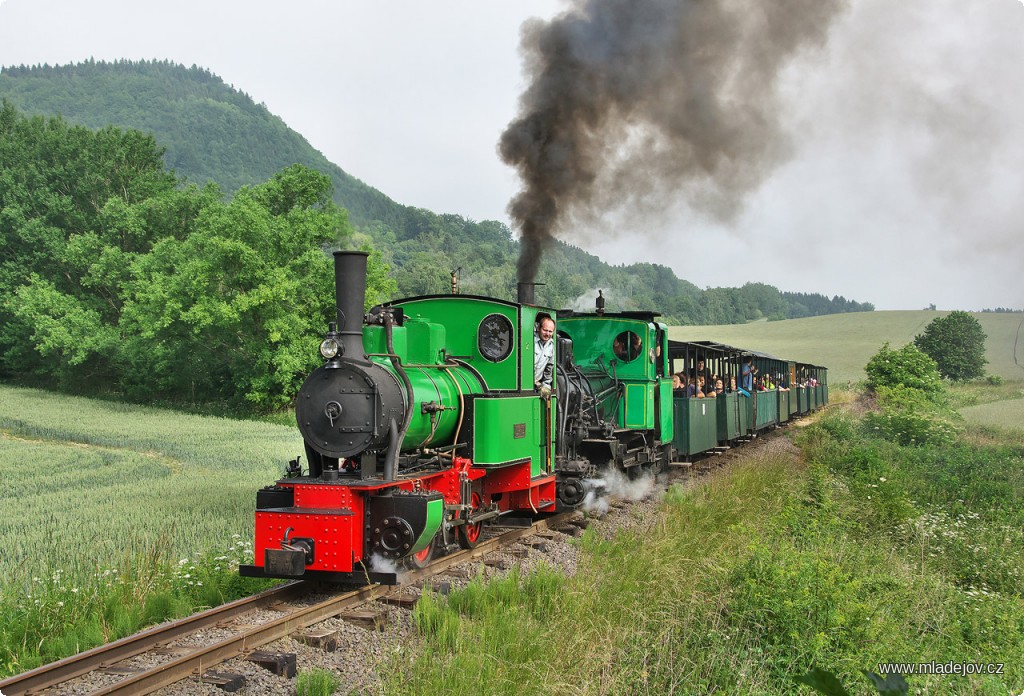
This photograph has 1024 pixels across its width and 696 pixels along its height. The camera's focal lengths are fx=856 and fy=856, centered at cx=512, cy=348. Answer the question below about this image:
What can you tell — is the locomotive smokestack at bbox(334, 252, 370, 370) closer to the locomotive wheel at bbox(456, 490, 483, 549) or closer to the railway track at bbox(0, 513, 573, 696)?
the railway track at bbox(0, 513, 573, 696)

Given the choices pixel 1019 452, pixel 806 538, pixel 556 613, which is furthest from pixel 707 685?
pixel 1019 452

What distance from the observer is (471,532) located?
9672 millimetres

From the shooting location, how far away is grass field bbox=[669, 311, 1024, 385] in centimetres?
6481

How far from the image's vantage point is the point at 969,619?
784cm

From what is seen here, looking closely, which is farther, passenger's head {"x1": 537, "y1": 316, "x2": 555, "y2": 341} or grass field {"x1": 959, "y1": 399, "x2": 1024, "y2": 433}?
grass field {"x1": 959, "y1": 399, "x2": 1024, "y2": 433}

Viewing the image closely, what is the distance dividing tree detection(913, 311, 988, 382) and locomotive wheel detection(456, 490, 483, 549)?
191 ft

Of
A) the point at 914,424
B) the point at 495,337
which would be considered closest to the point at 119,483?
the point at 495,337

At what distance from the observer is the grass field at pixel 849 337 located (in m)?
64.8

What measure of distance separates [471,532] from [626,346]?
5.66 m

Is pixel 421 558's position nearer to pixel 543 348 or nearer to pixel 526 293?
pixel 543 348

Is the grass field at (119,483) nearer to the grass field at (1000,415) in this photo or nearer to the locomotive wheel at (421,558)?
the locomotive wheel at (421,558)

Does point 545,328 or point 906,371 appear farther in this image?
point 906,371

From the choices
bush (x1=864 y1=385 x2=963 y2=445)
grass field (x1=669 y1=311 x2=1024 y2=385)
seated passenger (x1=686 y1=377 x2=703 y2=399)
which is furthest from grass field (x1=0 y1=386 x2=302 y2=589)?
grass field (x1=669 y1=311 x2=1024 y2=385)

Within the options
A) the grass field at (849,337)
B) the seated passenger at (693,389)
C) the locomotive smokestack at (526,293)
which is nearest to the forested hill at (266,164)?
the grass field at (849,337)
